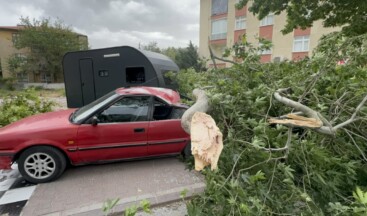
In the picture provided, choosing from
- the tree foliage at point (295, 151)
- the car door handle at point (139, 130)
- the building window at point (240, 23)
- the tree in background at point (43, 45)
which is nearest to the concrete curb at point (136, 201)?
the car door handle at point (139, 130)

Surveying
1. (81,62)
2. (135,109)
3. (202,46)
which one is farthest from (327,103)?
(202,46)

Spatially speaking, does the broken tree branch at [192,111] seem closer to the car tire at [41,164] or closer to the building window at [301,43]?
the car tire at [41,164]

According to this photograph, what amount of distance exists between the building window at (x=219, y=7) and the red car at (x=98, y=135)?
75.5 feet

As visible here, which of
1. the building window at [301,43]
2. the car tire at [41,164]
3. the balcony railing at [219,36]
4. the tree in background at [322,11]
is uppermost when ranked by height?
the balcony railing at [219,36]

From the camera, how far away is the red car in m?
3.44

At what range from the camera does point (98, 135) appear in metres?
3.70

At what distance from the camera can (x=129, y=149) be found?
12.8ft

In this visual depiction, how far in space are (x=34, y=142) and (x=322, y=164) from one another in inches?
147

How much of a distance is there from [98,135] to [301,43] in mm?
20763

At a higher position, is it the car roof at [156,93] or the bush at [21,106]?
the car roof at [156,93]

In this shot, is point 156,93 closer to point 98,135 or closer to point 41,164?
point 98,135

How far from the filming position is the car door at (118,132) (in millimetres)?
3684

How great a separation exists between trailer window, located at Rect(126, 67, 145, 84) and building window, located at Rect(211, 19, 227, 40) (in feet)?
63.9

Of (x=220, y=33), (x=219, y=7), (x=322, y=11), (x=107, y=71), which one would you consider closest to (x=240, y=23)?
(x=220, y=33)
